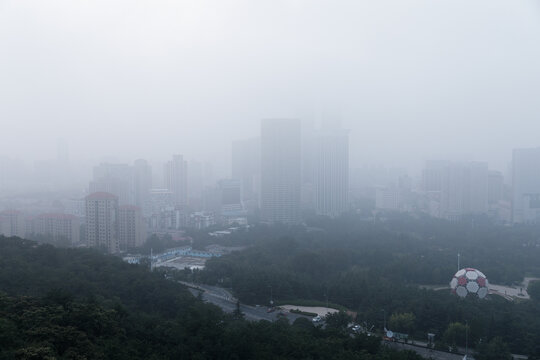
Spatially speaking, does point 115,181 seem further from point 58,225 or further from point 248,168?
point 248,168

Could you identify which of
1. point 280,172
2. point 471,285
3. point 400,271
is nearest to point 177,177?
point 280,172

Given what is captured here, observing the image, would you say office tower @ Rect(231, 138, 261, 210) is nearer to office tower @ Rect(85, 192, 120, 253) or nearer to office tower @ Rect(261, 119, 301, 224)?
office tower @ Rect(261, 119, 301, 224)

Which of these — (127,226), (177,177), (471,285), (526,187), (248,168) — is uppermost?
(248,168)

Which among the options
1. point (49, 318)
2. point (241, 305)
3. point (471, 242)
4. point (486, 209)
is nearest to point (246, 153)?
point (486, 209)

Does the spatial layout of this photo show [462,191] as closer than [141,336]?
No

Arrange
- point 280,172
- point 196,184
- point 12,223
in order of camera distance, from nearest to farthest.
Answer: point 12,223 < point 280,172 < point 196,184

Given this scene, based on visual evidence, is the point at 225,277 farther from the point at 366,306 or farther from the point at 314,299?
the point at 366,306
